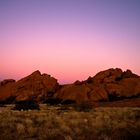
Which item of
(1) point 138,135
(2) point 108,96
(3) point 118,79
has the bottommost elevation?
(1) point 138,135

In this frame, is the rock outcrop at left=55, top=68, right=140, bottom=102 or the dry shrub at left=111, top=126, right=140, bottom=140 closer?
the dry shrub at left=111, top=126, right=140, bottom=140

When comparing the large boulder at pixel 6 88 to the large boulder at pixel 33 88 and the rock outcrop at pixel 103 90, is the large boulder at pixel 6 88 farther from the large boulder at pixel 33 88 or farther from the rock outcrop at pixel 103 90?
the rock outcrop at pixel 103 90

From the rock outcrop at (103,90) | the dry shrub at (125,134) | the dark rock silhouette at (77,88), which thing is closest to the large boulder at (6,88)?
the dark rock silhouette at (77,88)

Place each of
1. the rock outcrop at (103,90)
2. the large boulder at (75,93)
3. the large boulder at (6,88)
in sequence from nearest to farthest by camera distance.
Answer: the large boulder at (75,93) → the rock outcrop at (103,90) → the large boulder at (6,88)

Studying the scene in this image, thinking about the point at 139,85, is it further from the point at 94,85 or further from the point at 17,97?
the point at 17,97

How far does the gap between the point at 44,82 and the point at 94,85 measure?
1239 centimetres

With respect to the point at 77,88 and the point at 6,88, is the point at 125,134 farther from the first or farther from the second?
the point at 6,88

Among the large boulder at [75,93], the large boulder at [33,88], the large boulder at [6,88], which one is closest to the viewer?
the large boulder at [75,93]

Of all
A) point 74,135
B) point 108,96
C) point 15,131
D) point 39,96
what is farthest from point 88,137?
point 39,96

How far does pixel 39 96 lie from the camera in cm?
6006

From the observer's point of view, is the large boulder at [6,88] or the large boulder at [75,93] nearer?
the large boulder at [75,93]

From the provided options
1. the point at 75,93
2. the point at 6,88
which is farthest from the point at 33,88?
the point at 75,93

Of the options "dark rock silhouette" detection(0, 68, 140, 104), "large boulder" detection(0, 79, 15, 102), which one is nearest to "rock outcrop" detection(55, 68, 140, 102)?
"dark rock silhouette" detection(0, 68, 140, 104)

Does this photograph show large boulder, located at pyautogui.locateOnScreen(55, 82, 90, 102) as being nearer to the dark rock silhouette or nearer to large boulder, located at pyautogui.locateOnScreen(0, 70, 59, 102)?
the dark rock silhouette
